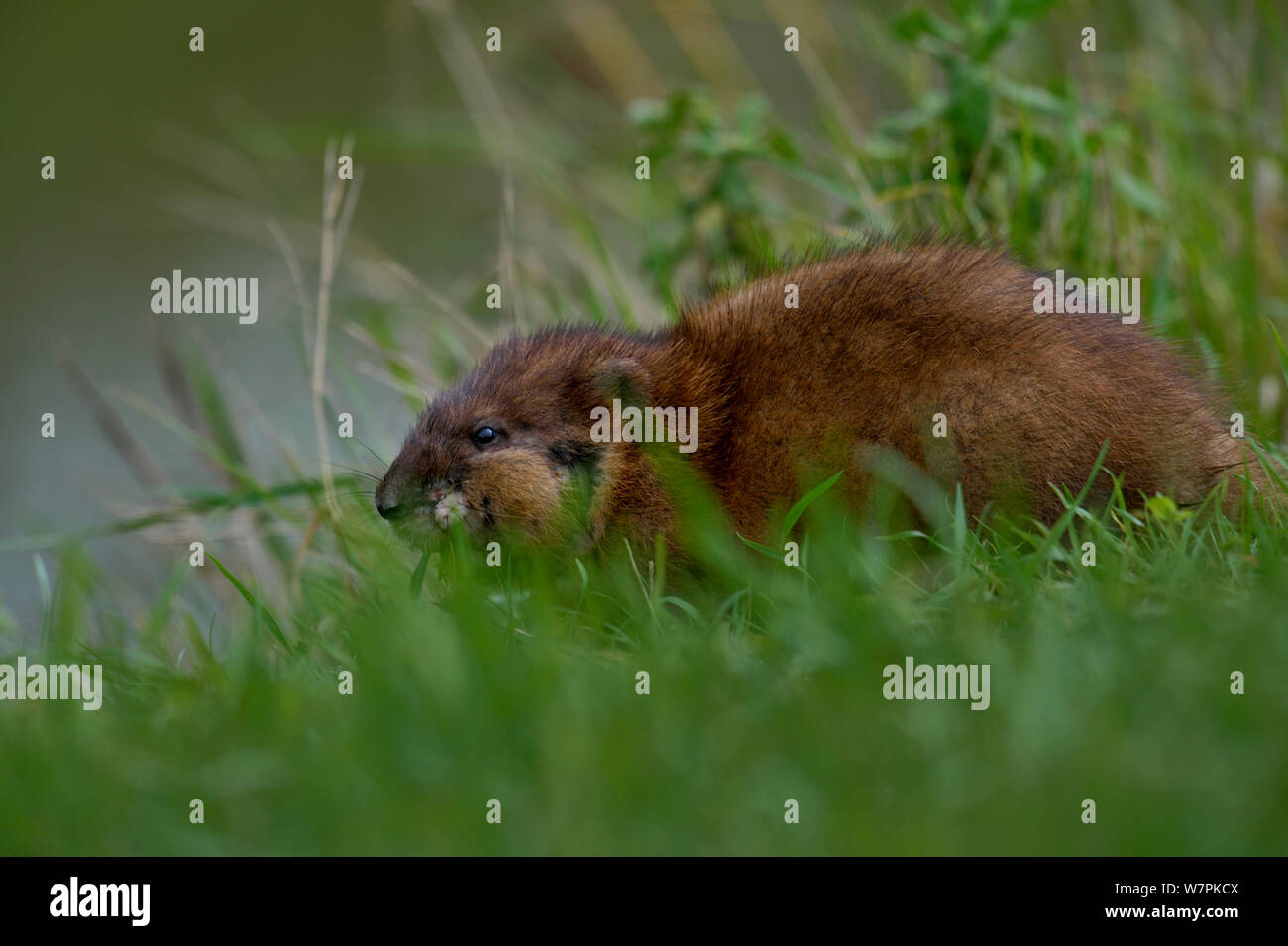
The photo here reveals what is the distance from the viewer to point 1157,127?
25.3ft

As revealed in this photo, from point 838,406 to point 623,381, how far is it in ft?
2.88

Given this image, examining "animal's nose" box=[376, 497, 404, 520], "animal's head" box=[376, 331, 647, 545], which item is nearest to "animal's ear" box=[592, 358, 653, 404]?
"animal's head" box=[376, 331, 647, 545]

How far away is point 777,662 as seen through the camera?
3.88m

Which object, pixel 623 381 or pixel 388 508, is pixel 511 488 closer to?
pixel 388 508

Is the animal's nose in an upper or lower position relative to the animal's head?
lower

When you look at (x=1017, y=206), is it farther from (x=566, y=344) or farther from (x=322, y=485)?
(x=322, y=485)

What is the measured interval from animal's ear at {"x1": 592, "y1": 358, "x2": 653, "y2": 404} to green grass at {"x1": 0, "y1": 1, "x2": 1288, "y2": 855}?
2.11 ft

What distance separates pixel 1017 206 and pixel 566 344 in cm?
245

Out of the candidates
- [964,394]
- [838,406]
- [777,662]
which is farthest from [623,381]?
[777,662]

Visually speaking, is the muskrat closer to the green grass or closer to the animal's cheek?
Result: the animal's cheek

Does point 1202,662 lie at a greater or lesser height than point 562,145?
lesser

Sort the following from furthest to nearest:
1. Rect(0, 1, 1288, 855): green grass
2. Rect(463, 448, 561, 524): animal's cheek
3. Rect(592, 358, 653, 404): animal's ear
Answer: Rect(592, 358, 653, 404): animal's ear → Rect(463, 448, 561, 524): animal's cheek → Rect(0, 1, 1288, 855): green grass

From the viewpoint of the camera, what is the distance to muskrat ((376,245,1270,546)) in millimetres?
4758
